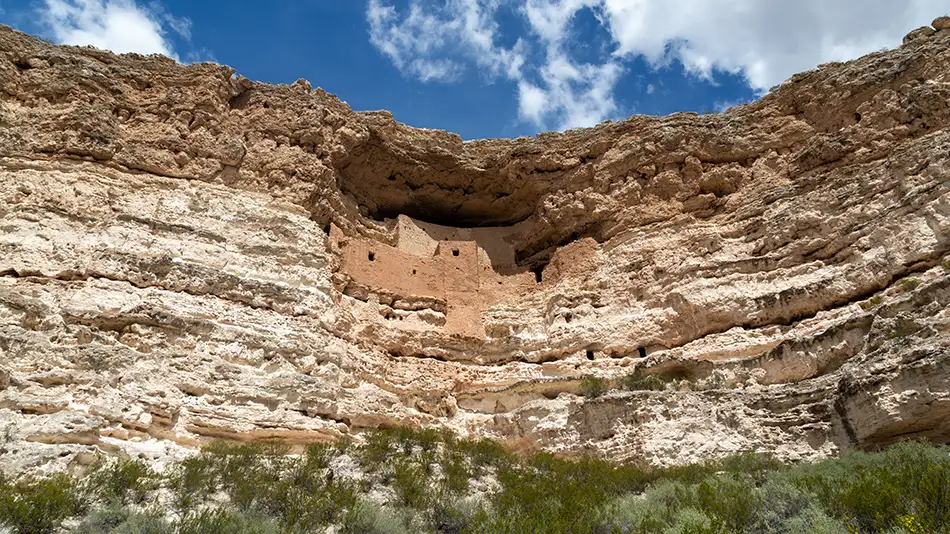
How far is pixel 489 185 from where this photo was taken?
17.2 m

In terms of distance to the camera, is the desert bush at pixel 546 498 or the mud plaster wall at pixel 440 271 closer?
the desert bush at pixel 546 498

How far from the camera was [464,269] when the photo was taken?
15336 mm

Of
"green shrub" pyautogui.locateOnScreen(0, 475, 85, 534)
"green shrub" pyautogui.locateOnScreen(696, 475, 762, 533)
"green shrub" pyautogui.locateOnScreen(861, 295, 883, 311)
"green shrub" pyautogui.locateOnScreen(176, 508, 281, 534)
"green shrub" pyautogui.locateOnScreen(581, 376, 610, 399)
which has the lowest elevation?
"green shrub" pyautogui.locateOnScreen(696, 475, 762, 533)

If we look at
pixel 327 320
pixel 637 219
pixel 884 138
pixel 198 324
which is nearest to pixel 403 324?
pixel 327 320

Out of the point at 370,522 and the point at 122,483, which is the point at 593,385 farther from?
the point at 122,483

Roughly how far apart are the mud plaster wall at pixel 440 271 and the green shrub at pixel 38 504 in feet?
24.0

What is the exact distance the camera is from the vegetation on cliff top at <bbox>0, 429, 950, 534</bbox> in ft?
21.3

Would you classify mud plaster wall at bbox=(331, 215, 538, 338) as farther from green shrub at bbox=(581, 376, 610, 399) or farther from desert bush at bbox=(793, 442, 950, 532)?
desert bush at bbox=(793, 442, 950, 532)

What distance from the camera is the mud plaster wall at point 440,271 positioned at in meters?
14.4

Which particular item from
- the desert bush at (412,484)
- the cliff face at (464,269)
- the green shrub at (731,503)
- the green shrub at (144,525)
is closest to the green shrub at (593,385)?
the cliff face at (464,269)

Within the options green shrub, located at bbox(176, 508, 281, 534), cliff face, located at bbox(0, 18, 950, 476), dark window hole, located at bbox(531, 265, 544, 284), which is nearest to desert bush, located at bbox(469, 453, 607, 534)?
cliff face, located at bbox(0, 18, 950, 476)

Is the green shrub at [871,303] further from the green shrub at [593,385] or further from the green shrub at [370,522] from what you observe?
the green shrub at [370,522]

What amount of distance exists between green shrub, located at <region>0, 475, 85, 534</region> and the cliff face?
2.41ft

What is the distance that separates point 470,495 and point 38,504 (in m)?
4.61
